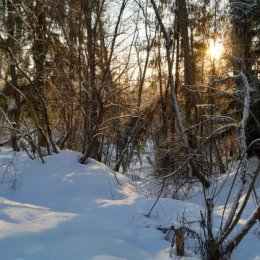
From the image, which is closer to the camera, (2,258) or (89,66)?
(2,258)

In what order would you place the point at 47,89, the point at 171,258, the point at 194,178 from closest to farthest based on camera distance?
the point at 171,258 < the point at 194,178 < the point at 47,89

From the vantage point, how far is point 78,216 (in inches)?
234

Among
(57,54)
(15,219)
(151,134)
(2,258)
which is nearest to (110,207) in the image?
(15,219)

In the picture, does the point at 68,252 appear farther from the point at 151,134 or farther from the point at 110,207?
the point at 151,134

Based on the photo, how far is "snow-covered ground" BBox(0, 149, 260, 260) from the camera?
454cm

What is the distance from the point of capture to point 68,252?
14.4ft

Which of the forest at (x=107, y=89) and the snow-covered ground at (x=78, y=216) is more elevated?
the forest at (x=107, y=89)

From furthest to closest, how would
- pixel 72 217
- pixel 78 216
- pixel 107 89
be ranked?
pixel 107 89, pixel 78 216, pixel 72 217

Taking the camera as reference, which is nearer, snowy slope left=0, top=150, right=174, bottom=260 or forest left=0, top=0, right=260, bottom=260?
snowy slope left=0, top=150, right=174, bottom=260

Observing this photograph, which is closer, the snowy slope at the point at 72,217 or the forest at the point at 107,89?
the snowy slope at the point at 72,217

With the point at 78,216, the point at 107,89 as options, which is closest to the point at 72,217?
the point at 78,216

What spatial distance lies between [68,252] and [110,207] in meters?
2.60

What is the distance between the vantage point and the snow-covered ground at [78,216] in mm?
4535

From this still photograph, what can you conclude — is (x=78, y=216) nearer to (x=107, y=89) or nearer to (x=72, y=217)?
(x=72, y=217)
